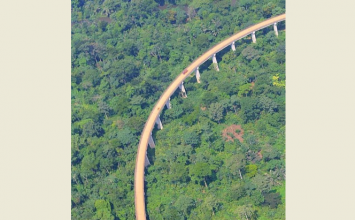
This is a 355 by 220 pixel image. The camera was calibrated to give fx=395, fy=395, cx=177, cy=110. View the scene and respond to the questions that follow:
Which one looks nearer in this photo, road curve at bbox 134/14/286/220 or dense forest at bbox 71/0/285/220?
road curve at bbox 134/14/286/220

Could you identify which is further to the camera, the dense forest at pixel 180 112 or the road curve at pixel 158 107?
the dense forest at pixel 180 112

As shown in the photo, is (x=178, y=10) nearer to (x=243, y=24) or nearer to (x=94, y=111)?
(x=243, y=24)

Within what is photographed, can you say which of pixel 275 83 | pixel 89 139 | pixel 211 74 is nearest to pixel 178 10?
pixel 211 74

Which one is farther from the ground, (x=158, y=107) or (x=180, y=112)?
(x=158, y=107)
